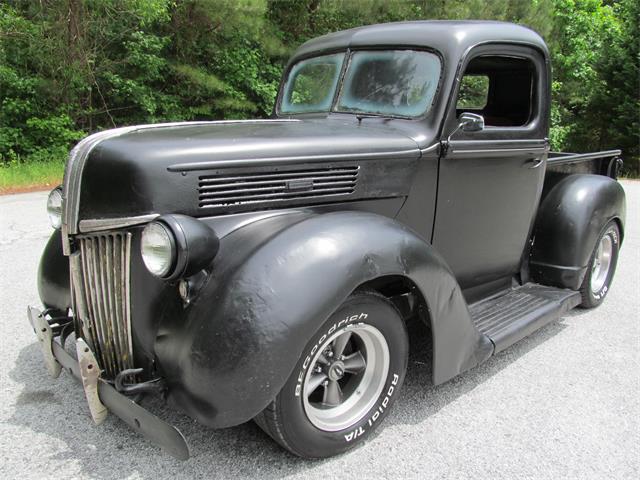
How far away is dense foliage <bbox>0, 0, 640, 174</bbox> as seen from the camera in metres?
10.9

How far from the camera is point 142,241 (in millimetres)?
2016

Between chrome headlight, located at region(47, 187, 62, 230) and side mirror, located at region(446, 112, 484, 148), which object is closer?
chrome headlight, located at region(47, 187, 62, 230)

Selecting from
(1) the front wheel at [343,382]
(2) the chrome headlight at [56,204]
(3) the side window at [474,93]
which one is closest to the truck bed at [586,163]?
(3) the side window at [474,93]

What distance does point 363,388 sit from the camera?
2455 millimetres

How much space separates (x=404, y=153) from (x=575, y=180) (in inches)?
72.6

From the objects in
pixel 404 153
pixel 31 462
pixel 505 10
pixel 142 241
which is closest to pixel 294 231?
pixel 142 241

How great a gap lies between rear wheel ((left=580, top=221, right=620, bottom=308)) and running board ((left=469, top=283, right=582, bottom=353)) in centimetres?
48

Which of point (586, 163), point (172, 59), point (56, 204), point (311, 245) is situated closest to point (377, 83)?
point (311, 245)

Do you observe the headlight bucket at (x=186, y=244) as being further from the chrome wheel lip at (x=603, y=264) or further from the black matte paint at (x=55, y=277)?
the chrome wheel lip at (x=603, y=264)

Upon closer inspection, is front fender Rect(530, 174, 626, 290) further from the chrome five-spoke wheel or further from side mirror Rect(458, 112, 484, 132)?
side mirror Rect(458, 112, 484, 132)

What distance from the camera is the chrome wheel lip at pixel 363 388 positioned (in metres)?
2.30

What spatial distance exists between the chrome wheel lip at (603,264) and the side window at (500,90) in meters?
1.27

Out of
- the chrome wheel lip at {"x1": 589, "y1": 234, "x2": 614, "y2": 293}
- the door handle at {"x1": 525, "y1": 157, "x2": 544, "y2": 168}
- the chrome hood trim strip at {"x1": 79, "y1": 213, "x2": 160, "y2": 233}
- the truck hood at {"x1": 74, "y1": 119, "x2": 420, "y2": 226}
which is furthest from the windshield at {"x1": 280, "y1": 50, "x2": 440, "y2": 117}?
the chrome wheel lip at {"x1": 589, "y1": 234, "x2": 614, "y2": 293}

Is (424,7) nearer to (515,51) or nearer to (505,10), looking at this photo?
(505,10)
